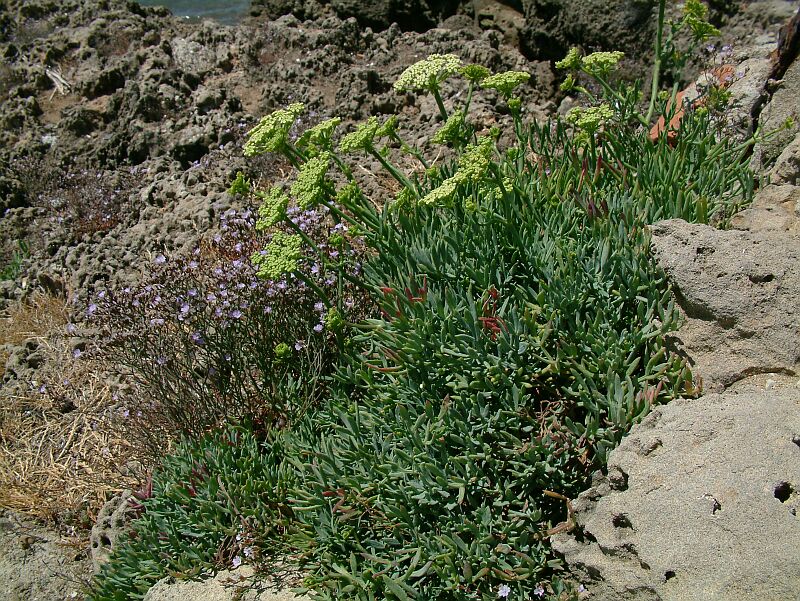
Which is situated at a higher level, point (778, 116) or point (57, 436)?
point (778, 116)

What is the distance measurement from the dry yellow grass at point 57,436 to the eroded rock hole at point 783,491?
10.5ft

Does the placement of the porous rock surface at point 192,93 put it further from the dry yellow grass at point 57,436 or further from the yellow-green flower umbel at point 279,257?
the yellow-green flower umbel at point 279,257

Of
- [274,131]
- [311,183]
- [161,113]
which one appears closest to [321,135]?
[274,131]

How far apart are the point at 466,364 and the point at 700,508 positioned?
1.11 m

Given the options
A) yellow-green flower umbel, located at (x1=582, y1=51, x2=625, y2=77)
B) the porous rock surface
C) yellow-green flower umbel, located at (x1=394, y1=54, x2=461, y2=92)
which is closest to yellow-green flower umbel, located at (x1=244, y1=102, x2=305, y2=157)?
yellow-green flower umbel, located at (x1=394, y1=54, x2=461, y2=92)

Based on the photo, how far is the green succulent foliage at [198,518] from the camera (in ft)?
11.3

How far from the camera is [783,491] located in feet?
8.00

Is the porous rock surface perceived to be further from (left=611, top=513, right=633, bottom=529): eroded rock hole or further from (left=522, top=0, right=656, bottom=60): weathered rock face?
(left=611, top=513, right=633, bottom=529): eroded rock hole

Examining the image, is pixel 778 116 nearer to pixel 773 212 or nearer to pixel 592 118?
pixel 773 212

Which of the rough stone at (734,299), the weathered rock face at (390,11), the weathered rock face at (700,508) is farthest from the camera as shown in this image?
the weathered rock face at (390,11)

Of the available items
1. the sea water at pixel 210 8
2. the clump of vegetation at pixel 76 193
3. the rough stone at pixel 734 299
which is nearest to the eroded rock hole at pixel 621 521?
the rough stone at pixel 734 299

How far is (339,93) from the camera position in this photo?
6238mm

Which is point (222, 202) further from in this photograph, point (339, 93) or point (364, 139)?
point (364, 139)

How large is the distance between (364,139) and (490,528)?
1822mm
